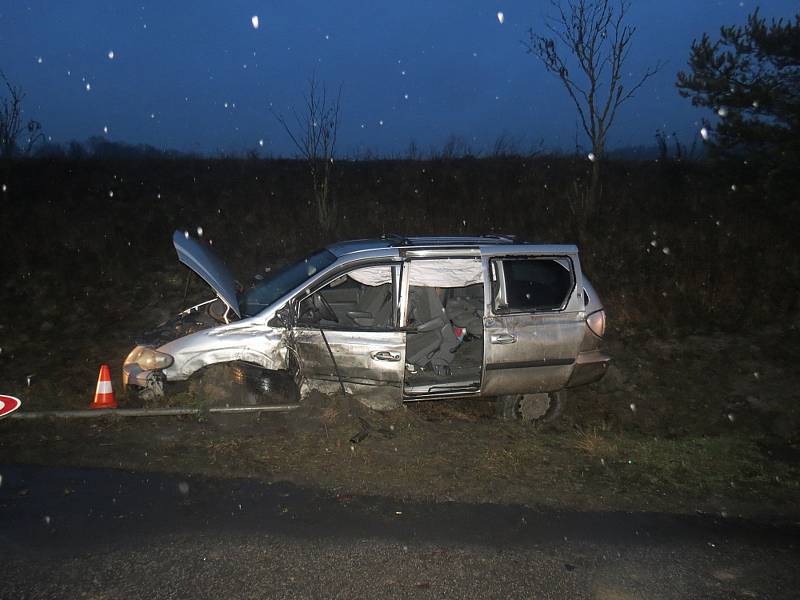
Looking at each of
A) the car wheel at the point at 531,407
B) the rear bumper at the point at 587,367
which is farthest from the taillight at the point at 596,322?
the car wheel at the point at 531,407

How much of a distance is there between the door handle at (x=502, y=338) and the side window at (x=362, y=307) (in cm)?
96

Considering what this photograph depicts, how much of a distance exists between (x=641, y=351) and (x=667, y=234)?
609 centimetres

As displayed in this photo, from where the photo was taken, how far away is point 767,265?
39.0 feet

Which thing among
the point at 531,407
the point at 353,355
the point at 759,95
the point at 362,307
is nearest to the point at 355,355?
the point at 353,355

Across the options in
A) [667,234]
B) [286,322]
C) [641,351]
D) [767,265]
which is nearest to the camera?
[286,322]

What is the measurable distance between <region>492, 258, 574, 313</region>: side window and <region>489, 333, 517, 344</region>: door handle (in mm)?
226

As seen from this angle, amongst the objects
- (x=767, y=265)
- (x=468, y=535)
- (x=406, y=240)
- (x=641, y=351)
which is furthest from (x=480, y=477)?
(x=767, y=265)

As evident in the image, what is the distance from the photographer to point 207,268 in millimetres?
5922

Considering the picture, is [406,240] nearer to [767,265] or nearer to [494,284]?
[494,284]

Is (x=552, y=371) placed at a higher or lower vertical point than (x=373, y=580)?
higher

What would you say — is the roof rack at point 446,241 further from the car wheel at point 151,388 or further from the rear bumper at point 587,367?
the car wheel at point 151,388

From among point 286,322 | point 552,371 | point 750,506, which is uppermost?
point 286,322

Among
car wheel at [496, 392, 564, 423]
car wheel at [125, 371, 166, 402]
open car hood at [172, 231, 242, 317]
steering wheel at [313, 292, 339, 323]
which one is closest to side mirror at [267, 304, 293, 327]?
open car hood at [172, 231, 242, 317]

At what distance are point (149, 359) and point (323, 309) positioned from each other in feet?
5.63
